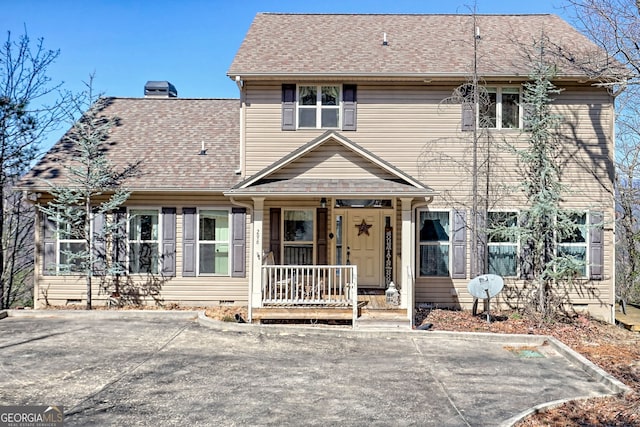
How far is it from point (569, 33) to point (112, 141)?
1315cm

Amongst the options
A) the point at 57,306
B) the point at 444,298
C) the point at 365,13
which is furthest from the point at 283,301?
the point at 365,13

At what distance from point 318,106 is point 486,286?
5.90 m

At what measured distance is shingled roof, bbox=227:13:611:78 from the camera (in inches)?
459

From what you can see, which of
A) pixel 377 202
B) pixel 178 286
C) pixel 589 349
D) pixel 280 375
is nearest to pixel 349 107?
pixel 377 202

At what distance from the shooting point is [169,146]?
13.0 m

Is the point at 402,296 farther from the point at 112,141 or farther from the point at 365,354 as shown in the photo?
the point at 112,141

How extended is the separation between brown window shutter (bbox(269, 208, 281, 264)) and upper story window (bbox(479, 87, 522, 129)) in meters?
5.65

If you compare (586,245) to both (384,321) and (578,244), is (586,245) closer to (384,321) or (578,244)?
(578,244)

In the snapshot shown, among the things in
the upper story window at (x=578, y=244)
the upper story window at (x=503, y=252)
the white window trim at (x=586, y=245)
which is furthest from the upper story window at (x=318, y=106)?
the white window trim at (x=586, y=245)

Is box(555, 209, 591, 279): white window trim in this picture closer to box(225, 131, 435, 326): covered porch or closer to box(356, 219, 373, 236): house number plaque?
box(225, 131, 435, 326): covered porch

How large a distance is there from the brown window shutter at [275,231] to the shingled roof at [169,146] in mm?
1296

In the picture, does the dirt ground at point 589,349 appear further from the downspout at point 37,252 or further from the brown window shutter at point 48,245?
the downspout at point 37,252

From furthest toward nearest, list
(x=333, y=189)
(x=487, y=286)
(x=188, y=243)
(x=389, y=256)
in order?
1. (x=389, y=256)
2. (x=188, y=243)
3. (x=487, y=286)
4. (x=333, y=189)

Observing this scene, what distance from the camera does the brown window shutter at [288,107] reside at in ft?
38.8
